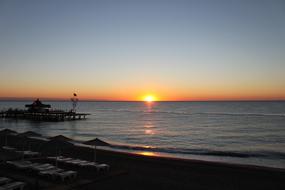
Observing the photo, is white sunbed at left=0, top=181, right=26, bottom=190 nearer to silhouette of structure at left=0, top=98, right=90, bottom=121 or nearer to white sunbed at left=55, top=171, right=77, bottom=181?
white sunbed at left=55, top=171, right=77, bottom=181

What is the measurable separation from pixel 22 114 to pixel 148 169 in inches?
2338

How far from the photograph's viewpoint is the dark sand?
11805mm

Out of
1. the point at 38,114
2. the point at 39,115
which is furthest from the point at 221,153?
the point at 38,114

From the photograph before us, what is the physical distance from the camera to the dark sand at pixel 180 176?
11805mm

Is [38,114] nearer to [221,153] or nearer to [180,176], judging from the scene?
[221,153]

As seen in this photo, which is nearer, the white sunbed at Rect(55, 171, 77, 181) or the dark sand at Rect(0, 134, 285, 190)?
the white sunbed at Rect(55, 171, 77, 181)

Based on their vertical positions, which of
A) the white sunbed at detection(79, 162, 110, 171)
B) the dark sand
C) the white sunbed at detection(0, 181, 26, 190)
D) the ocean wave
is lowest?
the ocean wave

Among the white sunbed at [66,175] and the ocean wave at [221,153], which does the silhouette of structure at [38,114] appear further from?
the white sunbed at [66,175]

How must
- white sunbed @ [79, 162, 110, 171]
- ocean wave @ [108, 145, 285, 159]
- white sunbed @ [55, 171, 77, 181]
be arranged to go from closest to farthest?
white sunbed @ [55, 171, 77, 181], white sunbed @ [79, 162, 110, 171], ocean wave @ [108, 145, 285, 159]

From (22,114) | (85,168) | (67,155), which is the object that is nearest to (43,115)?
(22,114)

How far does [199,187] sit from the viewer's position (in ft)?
38.2

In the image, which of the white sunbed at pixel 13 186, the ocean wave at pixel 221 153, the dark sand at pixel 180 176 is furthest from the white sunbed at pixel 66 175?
the ocean wave at pixel 221 153

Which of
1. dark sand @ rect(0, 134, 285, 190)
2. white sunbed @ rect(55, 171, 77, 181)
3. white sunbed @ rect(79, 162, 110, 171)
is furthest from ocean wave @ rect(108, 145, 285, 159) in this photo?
white sunbed @ rect(55, 171, 77, 181)

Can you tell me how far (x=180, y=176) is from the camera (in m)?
13.5
